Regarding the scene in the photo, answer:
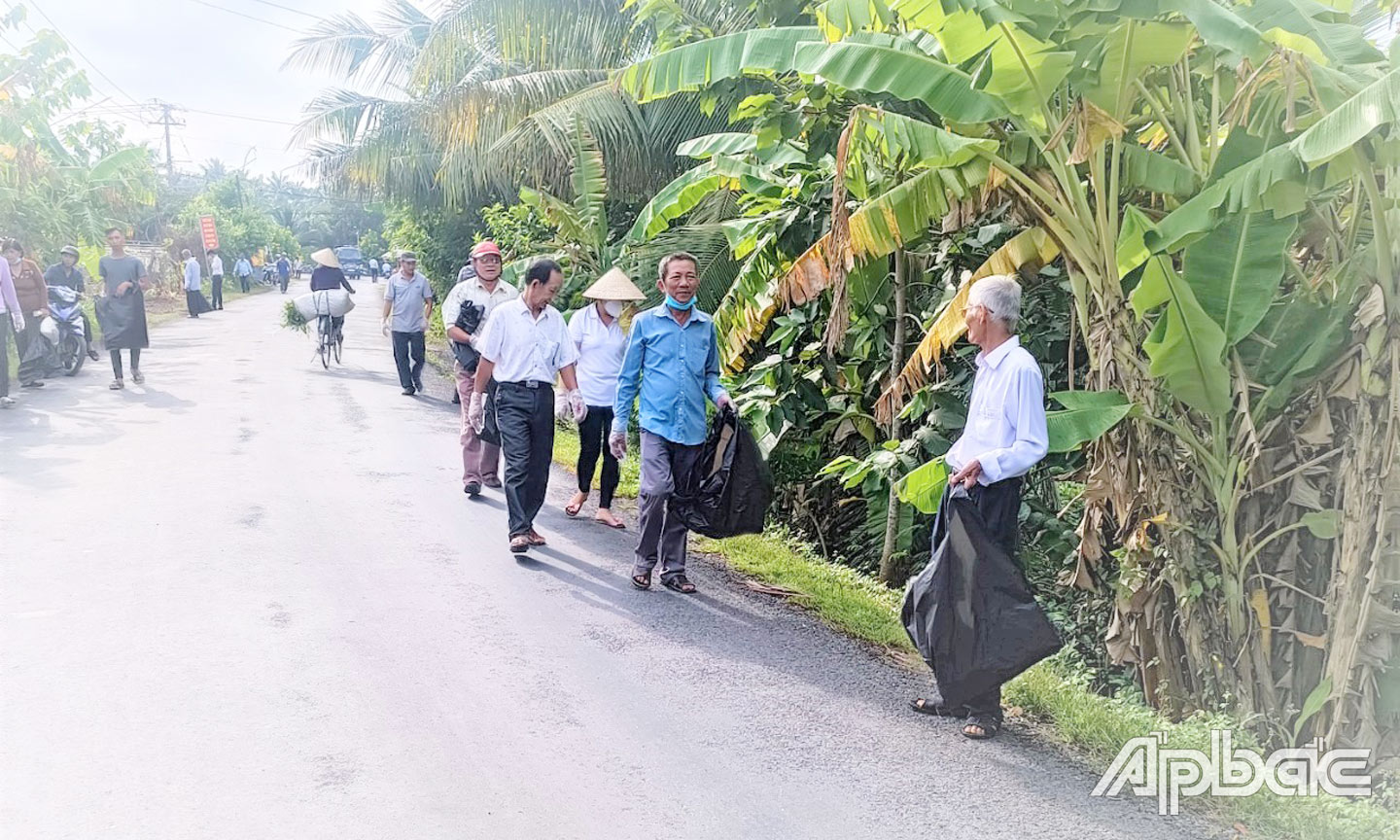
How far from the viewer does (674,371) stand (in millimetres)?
6684

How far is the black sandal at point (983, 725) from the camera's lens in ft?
15.6

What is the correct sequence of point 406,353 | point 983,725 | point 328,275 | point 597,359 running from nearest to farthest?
point 983,725, point 597,359, point 406,353, point 328,275

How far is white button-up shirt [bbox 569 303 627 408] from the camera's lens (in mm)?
8469

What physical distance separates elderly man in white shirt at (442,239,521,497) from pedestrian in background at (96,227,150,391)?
547cm

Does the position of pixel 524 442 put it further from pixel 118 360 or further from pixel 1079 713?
pixel 118 360

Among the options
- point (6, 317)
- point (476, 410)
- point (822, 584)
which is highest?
point (6, 317)

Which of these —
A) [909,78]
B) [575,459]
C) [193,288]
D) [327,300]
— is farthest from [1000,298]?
[193,288]

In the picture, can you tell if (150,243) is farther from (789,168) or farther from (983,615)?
(983,615)

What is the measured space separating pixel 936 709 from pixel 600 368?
4214mm

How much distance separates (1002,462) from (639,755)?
1821mm

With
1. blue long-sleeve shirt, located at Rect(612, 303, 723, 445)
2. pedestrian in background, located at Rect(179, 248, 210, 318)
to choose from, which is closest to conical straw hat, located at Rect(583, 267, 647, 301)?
blue long-sleeve shirt, located at Rect(612, 303, 723, 445)

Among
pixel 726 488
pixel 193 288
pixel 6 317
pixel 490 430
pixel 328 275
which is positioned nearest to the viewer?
pixel 726 488

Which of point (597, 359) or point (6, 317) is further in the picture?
point (6, 317)

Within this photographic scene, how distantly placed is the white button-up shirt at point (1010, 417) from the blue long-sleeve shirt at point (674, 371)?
90.1 inches
